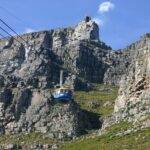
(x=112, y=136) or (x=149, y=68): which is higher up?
(x=149, y=68)

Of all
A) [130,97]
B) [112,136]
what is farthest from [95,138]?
[130,97]

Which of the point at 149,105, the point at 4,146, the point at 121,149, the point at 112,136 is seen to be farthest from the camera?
the point at 4,146

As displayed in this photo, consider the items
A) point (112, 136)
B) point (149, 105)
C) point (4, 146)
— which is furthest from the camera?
point (4, 146)

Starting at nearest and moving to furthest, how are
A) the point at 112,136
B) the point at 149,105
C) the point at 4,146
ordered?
the point at 112,136 < the point at 149,105 < the point at 4,146

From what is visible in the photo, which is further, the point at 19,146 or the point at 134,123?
the point at 19,146

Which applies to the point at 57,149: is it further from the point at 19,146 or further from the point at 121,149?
the point at 121,149

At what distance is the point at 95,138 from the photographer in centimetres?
18125

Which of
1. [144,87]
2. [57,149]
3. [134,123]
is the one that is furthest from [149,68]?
[57,149]

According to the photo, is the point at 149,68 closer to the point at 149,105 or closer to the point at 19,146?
the point at 149,105

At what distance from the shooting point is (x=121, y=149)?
154 metres

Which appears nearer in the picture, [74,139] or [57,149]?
[57,149]

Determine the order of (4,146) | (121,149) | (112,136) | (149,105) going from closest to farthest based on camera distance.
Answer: (121,149)
(112,136)
(149,105)
(4,146)

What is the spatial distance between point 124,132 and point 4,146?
43473 millimetres

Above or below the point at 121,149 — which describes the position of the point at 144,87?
above
